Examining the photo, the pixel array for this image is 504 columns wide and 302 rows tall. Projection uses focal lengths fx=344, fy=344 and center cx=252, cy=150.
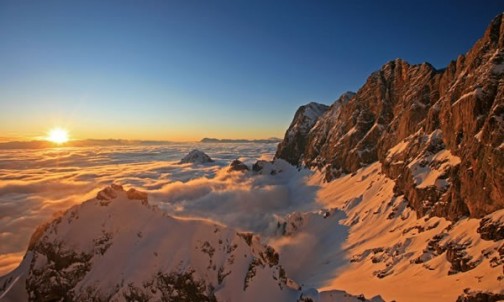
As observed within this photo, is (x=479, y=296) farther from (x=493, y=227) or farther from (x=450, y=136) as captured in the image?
(x=450, y=136)

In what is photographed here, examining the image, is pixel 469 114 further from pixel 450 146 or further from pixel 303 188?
pixel 303 188

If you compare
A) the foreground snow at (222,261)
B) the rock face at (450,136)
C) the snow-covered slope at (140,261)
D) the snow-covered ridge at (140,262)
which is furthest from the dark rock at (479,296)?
the snow-covered slope at (140,261)

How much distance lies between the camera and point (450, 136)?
96562mm

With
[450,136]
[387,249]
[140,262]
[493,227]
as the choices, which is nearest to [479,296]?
[493,227]

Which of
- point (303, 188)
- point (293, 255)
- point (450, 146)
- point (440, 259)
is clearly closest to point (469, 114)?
point (450, 146)

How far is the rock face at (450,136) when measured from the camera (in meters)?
73.4

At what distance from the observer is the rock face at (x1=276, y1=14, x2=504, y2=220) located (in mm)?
73375

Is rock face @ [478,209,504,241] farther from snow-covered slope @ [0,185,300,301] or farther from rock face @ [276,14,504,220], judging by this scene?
snow-covered slope @ [0,185,300,301]

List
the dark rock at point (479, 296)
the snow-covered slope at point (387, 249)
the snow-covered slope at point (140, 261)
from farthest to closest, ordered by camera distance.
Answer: the snow-covered slope at point (387, 249)
the dark rock at point (479, 296)
the snow-covered slope at point (140, 261)

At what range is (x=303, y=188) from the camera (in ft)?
626

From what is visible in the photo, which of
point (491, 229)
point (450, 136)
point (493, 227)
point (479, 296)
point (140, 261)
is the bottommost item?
point (479, 296)

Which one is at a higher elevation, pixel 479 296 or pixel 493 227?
pixel 493 227

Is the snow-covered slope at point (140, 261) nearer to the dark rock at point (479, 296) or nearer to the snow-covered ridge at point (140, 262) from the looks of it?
the snow-covered ridge at point (140, 262)

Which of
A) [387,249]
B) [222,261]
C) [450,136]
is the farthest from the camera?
[450,136]
